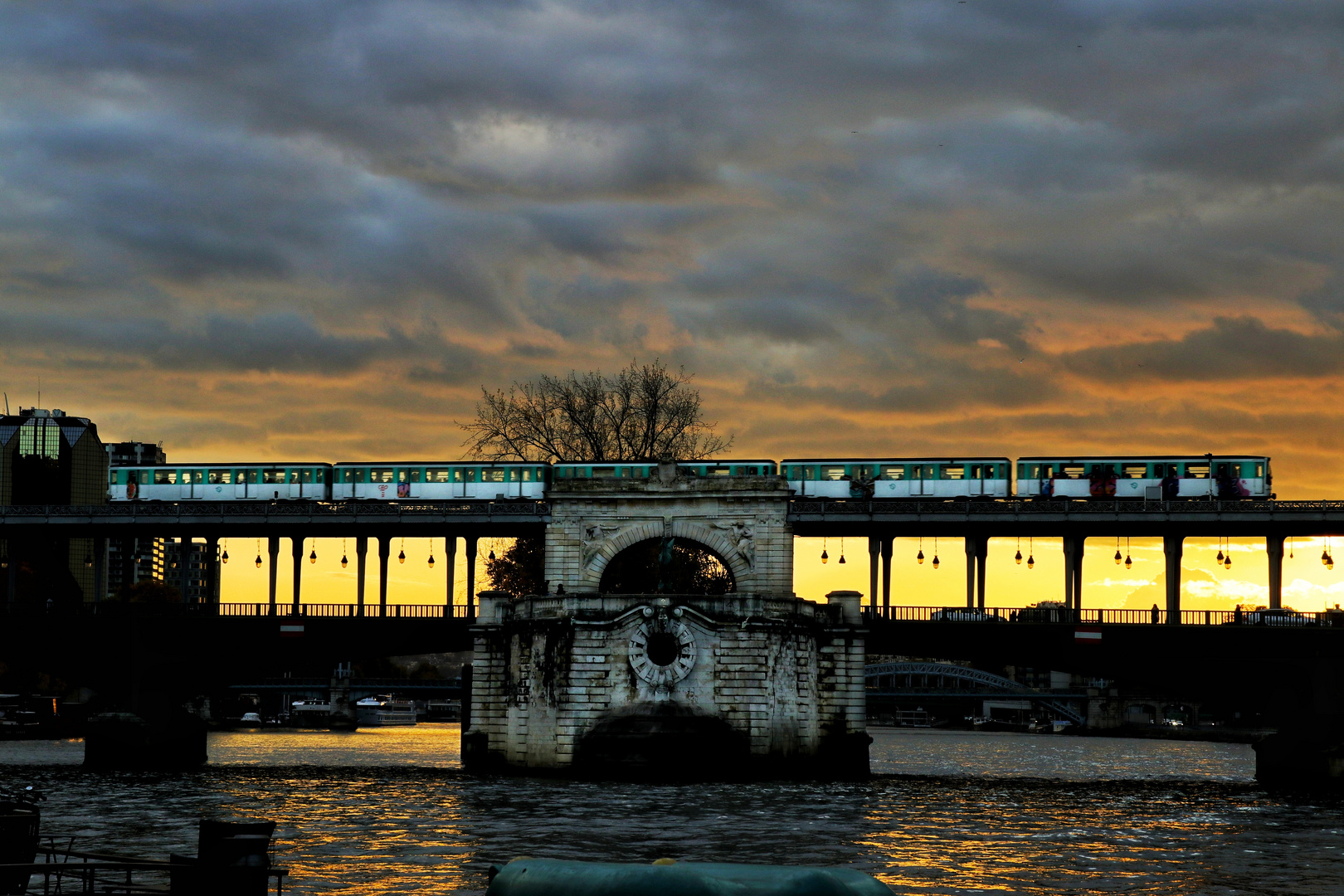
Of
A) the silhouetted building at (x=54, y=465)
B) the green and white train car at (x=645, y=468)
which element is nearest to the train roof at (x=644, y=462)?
the green and white train car at (x=645, y=468)

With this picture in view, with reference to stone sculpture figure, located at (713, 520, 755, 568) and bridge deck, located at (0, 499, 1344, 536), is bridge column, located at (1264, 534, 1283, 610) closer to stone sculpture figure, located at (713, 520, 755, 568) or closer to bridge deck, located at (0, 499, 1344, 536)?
bridge deck, located at (0, 499, 1344, 536)

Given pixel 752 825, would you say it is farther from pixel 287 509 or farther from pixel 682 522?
pixel 287 509

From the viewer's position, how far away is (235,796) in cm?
5894

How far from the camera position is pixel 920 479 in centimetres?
8900

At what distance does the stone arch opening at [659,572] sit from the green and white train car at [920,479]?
26.5 feet

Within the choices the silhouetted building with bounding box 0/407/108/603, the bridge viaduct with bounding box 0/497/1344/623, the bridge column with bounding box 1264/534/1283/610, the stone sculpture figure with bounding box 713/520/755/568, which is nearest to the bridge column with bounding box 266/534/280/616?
the bridge viaduct with bounding box 0/497/1344/623

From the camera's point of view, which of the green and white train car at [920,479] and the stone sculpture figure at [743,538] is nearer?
the stone sculpture figure at [743,538]

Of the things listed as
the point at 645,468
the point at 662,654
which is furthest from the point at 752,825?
the point at 645,468

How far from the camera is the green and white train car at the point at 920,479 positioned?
8850cm

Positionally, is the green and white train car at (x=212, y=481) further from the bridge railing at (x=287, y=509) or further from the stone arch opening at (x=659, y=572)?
the stone arch opening at (x=659, y=572)

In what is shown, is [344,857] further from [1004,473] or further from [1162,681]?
[1004,473]

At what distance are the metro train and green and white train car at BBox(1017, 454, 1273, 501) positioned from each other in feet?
0.14

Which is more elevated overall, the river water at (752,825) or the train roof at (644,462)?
the train roof at (644,462)

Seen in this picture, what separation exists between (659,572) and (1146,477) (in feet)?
85.3
